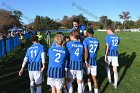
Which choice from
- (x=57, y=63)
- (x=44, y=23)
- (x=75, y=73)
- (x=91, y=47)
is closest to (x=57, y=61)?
(x=57, y=63)

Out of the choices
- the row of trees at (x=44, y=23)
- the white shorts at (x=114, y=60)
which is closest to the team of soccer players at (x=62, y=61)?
the white shorts at (x=114, y=60)

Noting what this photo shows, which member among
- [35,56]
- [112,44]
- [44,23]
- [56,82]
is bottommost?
[56,82]

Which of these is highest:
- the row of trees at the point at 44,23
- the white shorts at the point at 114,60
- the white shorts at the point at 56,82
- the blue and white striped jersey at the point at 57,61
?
the row of trees at the point at 44,23

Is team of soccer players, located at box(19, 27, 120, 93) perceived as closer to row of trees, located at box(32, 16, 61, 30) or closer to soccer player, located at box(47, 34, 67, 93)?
soccer player, located at box(47, 34, 67, 93)

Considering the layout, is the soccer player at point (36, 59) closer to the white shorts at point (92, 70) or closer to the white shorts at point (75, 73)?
the white shorts at point (75, 73)

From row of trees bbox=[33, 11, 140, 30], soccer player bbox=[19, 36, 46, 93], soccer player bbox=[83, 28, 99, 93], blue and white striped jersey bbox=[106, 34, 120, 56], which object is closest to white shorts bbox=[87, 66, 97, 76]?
soccer player bbox=[83, 28, 99, 93]

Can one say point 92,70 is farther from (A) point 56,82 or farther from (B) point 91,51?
(A) point 56,82

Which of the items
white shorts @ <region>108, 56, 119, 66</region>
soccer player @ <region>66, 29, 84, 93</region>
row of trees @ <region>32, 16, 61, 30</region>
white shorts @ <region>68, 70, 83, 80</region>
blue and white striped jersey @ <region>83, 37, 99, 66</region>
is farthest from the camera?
row of trees @ <region>32, 16, 61, 30</region>

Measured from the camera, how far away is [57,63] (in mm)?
8008

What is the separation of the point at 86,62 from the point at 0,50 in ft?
42.4

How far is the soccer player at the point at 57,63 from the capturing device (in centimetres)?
793

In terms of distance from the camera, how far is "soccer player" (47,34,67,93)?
7.93 metres

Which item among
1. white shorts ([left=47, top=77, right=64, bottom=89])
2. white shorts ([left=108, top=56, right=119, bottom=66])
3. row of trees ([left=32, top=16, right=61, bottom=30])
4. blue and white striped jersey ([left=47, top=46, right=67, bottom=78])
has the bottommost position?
white shorts ([left=47, top=77, right=64, bottom=89])

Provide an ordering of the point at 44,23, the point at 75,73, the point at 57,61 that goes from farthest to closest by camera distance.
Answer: the point at 44,23 < the point at 75,73 < the point at 57,61
